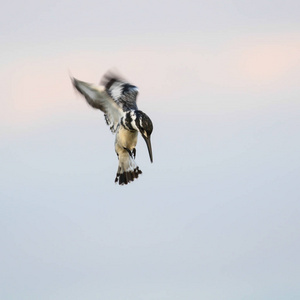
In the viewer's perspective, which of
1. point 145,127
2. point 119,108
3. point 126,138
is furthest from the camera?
point 119,108

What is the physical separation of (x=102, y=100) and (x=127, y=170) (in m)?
A: 1.44

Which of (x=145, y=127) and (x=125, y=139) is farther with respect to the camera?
(x=125, y=139)

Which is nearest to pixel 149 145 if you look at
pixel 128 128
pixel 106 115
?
pixel 128 128

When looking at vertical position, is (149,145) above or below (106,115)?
below

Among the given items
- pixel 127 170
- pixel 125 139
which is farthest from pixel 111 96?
pixel 127 170

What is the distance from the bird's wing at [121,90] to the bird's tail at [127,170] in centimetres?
107

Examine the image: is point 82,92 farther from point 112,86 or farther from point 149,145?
point 149,145

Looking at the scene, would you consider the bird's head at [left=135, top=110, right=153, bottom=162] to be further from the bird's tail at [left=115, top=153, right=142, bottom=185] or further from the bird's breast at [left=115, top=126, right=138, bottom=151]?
the bird's tail at [left=115, top=153, right=142, bottom=185]

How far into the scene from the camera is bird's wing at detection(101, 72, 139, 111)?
19.7 m

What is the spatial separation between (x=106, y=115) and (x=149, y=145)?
7.58 feet

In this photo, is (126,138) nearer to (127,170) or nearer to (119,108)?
(119,108)

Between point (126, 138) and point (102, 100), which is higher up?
point (102, 100)

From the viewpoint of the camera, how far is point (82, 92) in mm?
20344

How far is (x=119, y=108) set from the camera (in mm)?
19750
